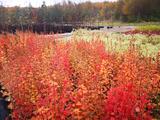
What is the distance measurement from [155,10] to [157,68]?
42.4 metres

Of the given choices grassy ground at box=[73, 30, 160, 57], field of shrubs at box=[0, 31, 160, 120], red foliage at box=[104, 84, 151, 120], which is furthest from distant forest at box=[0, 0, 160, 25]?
red foliage at box=[104, 84, 151, 120]

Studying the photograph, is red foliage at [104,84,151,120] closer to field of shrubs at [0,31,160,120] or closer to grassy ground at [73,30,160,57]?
field of shrubs at [0,31,160,120]

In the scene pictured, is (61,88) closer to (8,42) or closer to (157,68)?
(157,68)

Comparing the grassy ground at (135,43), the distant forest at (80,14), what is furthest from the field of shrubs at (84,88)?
the distant forest at (80,14)

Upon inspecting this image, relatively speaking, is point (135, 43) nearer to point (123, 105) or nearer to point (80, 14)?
point (123, 105)

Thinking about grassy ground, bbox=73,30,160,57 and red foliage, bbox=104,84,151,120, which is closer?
red foliage, bbox=104,84,151,120

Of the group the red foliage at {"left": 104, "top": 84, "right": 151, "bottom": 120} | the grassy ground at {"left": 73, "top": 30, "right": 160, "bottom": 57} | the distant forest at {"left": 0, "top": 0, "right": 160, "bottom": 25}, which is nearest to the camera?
the red foliage at {"left": 104, "top": 84, "right": 151, "bottom": 120}

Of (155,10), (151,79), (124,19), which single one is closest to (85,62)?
(151,79)

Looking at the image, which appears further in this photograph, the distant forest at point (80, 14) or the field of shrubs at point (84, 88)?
the distant forest at point (80, 14)

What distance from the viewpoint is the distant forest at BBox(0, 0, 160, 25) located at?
5222cm

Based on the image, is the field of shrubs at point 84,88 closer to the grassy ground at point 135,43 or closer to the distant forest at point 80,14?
the grassy ground at point 135,43

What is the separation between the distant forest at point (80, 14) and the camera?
→ 171 ft

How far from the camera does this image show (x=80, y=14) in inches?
2635

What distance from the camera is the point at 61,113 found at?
247 inches
